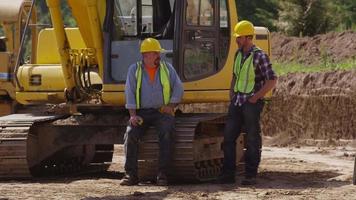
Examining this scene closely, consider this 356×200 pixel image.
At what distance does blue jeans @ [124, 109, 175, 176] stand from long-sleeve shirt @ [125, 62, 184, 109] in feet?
0.42

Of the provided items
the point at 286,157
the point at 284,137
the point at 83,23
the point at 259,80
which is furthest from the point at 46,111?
the point at 284,137

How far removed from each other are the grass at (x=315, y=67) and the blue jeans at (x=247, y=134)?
10.7 metres

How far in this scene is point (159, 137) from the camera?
11.9 metres

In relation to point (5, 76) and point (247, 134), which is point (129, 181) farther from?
point (5, 76)

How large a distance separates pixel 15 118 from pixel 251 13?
92.0 feet

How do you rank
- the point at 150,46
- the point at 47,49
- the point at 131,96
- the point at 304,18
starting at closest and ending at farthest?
the point at 150,46 < the point at 131,96 < the point at 47,49 < the point at 304,18

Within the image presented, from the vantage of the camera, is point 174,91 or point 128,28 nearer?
point 174,91

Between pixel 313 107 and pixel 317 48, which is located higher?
pixel 317 48

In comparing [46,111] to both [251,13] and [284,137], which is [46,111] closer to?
[284,137]

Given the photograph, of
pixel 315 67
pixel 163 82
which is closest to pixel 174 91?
pixel 163 82

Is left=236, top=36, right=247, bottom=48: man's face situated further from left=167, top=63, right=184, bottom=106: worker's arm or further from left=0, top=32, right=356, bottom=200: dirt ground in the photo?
left=0, top=32, right=356, bottom=200: dirt ground

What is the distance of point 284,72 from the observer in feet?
79.2

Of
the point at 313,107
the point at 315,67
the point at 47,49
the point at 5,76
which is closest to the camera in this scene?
the point at 47,49

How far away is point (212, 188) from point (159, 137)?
932 mm
